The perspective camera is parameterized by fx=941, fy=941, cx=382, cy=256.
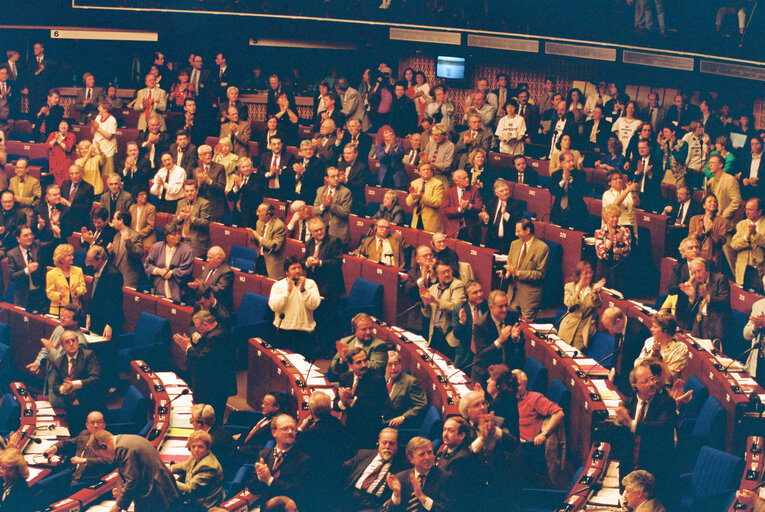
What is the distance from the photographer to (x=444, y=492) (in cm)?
545

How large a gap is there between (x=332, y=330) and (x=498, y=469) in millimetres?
3200

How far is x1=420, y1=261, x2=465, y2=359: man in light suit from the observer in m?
7.57

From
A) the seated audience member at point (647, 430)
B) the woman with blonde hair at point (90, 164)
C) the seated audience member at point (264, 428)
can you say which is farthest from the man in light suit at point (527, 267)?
the woman with blonde hair at point (90, 164)

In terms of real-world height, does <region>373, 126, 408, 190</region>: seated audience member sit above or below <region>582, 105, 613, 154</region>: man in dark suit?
below

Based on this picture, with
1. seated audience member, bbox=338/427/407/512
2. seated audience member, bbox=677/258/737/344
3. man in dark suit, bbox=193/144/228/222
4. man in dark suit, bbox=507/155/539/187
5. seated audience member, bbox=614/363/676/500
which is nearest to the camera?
seated audience member, bbox=614/363/676/500

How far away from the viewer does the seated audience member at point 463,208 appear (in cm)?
926

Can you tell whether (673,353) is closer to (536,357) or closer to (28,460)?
(536,357)

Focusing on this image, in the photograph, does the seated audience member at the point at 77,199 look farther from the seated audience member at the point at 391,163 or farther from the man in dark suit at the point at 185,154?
the seated audience member at the point at 391,163

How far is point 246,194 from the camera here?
10.1m

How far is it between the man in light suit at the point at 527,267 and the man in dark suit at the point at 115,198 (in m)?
4.14

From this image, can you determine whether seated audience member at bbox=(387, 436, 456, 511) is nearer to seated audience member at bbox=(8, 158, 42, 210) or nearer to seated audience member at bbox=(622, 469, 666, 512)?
seated audience member at bbox=(622, 469, 666, 512)

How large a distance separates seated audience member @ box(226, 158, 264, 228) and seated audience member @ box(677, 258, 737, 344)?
183 inches

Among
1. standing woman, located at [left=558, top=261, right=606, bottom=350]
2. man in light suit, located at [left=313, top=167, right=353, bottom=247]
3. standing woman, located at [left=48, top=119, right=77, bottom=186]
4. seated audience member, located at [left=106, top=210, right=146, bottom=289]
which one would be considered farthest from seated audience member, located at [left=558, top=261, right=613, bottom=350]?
standing woman, located at [left=48, top=119, right=77, bottom=186]

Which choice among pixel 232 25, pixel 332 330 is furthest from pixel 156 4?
pixel 332 330
